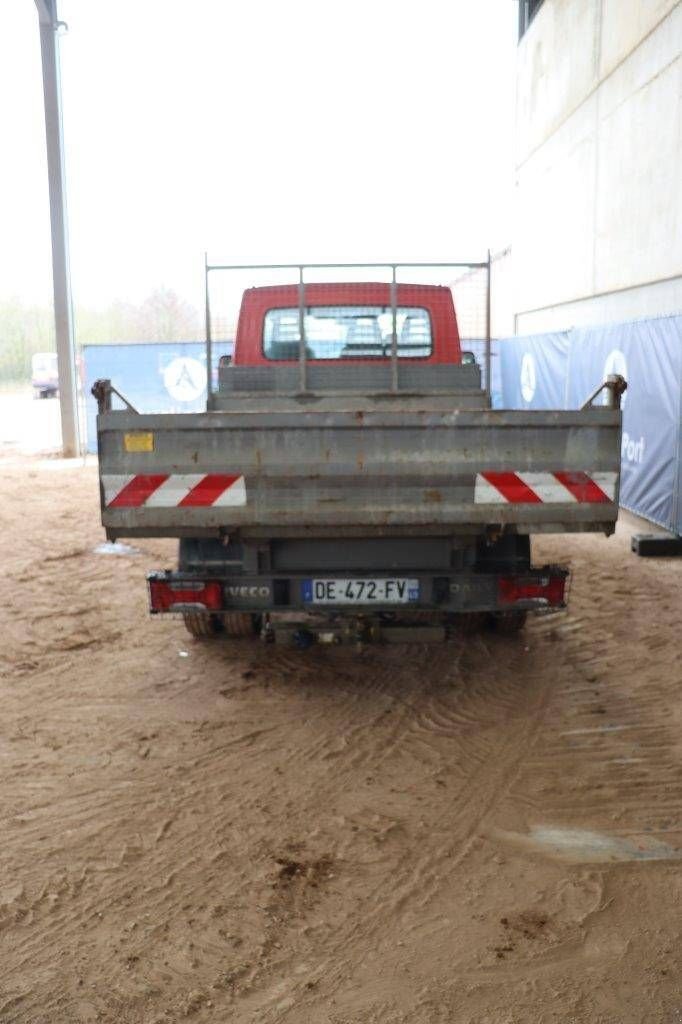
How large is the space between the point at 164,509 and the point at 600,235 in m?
9.96

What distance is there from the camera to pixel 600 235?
12453 mm

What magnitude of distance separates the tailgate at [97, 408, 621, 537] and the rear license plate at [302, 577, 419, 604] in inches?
19.5

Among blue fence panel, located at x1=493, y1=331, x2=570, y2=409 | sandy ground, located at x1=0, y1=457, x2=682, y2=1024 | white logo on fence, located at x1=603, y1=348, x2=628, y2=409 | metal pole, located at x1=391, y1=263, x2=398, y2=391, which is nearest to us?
sandy ground, located at x1=0, y1=457, x2=682, y2=1024

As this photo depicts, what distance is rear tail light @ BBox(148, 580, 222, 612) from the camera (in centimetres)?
496

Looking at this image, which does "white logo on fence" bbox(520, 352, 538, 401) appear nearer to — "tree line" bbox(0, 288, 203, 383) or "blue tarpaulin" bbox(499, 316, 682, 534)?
"blue tarpaulin" bbox(499, 316, 682, 534)

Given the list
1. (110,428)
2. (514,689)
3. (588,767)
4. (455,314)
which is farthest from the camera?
(455,314)

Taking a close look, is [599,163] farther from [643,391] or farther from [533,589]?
[533,589]

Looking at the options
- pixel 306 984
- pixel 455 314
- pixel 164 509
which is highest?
pixel 455 314

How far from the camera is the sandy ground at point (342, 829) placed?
269 cm

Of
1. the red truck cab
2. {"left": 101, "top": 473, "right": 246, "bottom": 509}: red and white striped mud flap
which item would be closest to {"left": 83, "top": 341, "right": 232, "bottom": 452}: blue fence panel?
the red truck cab

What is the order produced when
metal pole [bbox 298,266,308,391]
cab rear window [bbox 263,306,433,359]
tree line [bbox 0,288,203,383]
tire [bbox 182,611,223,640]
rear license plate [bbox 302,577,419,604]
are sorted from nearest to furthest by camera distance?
rear license plate [bbox 302,577,419,604] < tire [bbox 182,611,223,640] < metal pole [bbox 298,266,308,391] < cab rear window [bbox 263,306,433,359] < tree line [bbox 0,288,203,383]

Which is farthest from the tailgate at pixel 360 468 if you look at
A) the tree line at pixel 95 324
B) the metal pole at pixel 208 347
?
the tree line at pixel 95 324

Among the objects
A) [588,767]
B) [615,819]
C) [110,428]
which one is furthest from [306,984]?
[110,428]

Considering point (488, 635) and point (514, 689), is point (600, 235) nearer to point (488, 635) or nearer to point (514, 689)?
point (488, 635)
